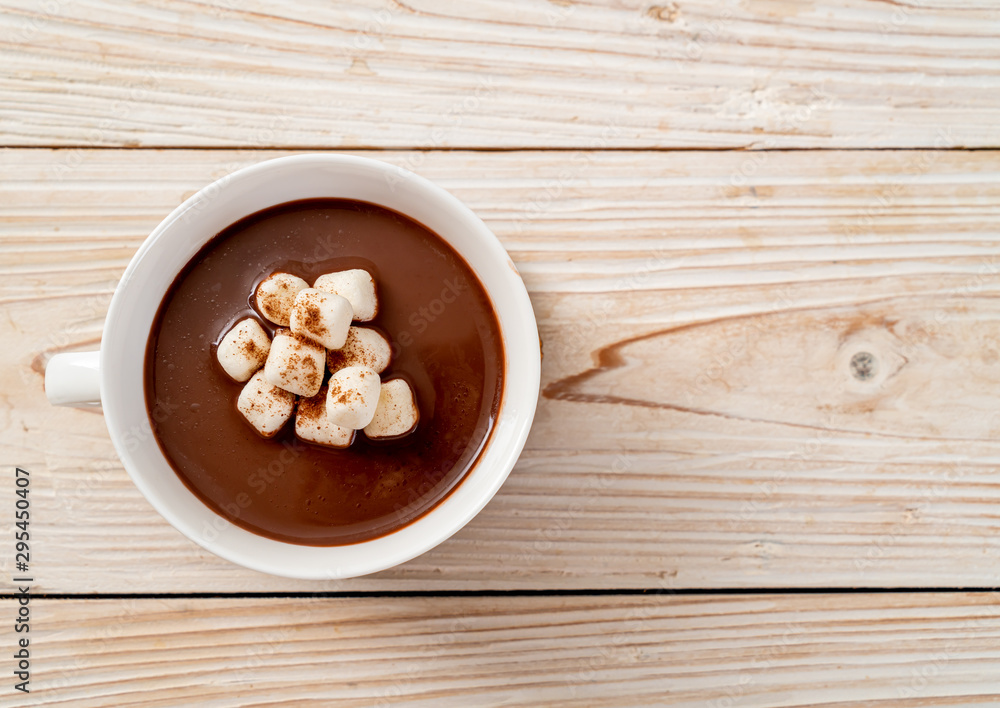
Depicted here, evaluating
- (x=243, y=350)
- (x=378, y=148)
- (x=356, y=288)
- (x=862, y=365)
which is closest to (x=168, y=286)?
(x=243, y=350)

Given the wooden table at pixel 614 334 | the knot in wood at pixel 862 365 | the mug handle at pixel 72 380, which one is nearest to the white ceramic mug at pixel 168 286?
the mug handle at pixel 72 380

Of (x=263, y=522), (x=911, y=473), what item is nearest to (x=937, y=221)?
(x=911, y=473)

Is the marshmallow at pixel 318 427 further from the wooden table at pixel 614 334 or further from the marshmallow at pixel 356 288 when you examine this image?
the wooden table at pixel 614 334

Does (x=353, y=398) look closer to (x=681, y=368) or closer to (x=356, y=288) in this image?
(x=356, y=288)

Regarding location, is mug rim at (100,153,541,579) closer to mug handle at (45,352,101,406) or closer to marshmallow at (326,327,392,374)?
mug handle at (45,352,101,406)

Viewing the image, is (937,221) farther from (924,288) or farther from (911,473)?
(911,473)

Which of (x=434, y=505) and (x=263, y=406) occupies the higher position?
(x=263, y=406)

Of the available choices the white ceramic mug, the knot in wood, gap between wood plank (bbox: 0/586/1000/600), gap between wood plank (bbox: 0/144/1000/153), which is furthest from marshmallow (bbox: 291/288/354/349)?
the knot in wood

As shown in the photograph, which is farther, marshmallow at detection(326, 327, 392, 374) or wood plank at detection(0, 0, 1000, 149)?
wood plank at detection(0, 0, 1000, 149)
